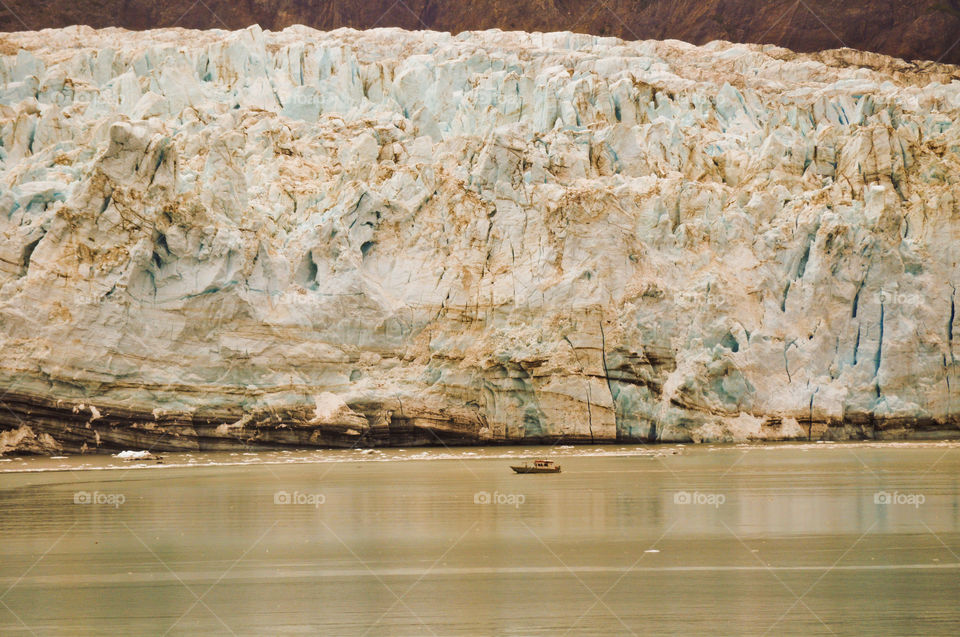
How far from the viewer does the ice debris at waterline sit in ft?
81.4

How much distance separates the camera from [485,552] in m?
12.6

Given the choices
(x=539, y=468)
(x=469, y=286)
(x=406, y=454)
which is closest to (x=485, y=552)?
(x=539, y=468)

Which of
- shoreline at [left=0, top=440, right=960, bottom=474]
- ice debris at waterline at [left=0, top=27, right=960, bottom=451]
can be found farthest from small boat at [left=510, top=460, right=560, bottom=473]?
ice debris at waterline at [left=0, top=27, right=960, bottom=451]

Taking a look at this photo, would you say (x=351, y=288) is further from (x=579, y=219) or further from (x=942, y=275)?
(x=942, y=275)

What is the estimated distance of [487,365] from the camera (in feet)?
84.2

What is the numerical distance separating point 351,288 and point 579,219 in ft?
17.4

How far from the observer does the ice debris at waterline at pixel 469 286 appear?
24.8 m

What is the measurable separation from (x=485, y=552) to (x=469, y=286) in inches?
564

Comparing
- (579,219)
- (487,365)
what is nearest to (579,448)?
(487,365)

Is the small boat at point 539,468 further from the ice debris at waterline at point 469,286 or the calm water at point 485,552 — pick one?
the ice debris at waterline at point 469,286

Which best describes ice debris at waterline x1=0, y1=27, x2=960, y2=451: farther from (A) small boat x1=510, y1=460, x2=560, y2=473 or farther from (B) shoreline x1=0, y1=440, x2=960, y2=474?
(A) small boat x1=510, y1=460, x2=560, y2=473

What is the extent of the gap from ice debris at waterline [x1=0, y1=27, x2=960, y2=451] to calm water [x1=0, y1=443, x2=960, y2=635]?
409cm

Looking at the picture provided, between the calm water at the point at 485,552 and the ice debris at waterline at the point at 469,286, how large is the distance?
13.4ft

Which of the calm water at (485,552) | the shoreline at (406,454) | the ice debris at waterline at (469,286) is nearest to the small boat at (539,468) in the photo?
the calm water at (485,552)
